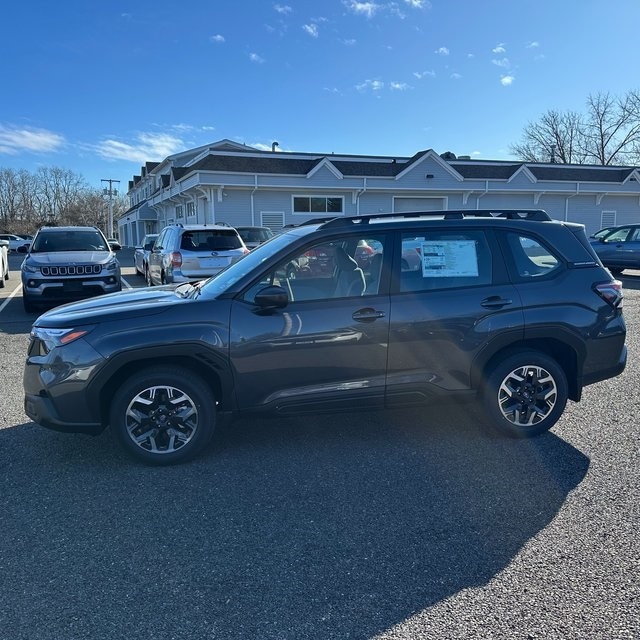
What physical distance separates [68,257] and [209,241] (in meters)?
2.83

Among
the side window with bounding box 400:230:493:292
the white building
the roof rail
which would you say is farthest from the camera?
the white building

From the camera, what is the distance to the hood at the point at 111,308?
371 centimetres

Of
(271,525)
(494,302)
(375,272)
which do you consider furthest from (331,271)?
(271,525)

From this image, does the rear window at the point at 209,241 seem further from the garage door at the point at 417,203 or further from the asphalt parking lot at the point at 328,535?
the garage door at the point at 417,203

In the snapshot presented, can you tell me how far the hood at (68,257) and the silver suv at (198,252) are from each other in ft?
4.49

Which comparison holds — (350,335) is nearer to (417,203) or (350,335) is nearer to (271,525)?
(271,525)

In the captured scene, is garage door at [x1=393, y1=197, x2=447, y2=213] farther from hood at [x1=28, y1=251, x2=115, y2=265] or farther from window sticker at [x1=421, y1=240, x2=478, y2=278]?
window sticker at [x1=421, y1=240, x2=478, y2=278]

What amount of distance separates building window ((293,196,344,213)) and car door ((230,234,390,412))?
69.1ft

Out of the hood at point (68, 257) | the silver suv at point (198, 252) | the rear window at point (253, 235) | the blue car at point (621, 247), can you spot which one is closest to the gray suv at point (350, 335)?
the silver suv at point (198, 252)

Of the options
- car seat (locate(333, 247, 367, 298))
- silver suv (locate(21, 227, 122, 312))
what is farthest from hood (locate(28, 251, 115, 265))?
car seat (locate(333, 247, 367, 298))

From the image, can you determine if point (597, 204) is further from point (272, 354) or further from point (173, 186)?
point (272, 354)

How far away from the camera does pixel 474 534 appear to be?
2.99m

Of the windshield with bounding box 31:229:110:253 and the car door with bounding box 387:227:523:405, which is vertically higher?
the windshield with bounding box 31:229:110:253

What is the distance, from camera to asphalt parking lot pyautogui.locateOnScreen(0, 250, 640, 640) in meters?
2.34
